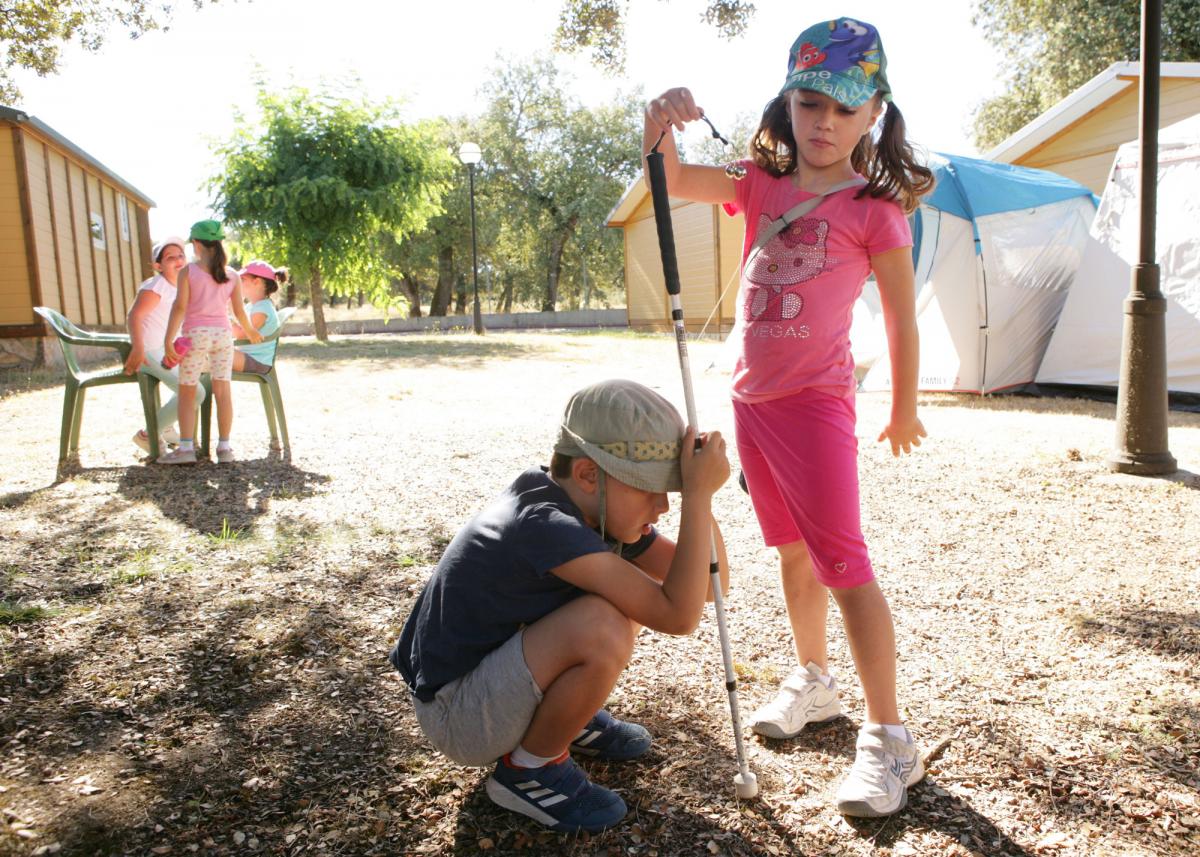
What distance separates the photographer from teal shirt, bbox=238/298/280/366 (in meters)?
6.38

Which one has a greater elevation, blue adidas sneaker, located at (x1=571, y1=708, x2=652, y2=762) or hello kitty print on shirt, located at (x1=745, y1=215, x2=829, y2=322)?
hello kitty print on shirt, located at (x1=745, y1=215, x2=829, y2=322)

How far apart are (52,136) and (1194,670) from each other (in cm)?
1633

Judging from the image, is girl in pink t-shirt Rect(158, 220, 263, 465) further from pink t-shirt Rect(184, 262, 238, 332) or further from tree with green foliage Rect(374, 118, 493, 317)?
tree with green foliage Rect(374, 118, 493, 317)

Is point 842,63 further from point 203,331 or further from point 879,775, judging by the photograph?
point 203,331

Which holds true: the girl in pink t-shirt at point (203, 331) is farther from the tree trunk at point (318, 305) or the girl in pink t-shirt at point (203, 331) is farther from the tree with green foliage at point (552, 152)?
the tree with green foliage at point (552, 152)

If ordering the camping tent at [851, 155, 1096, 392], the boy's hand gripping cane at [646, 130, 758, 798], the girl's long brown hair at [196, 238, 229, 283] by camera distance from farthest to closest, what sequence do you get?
the camping tent at [851, 155, 1096, 392], the girl's long brown hair at [196, 238, 229, 283], the boy's hand gripping cane at [646, 130, 758, 798]

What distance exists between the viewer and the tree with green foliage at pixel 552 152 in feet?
123

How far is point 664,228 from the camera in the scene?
83.4 inches

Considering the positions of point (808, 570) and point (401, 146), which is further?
point (401, 146)

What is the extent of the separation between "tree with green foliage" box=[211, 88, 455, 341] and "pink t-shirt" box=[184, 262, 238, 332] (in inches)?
500

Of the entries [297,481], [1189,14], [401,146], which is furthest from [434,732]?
[1189,14]

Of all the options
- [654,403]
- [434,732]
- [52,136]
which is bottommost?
[434,732]

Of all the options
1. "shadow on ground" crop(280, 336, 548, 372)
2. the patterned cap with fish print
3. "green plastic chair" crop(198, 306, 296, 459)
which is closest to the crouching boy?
the patterned cap with fish print

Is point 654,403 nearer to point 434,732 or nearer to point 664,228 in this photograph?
point 664,228
